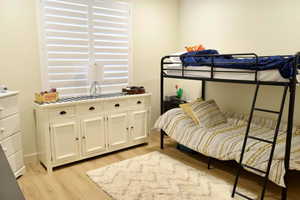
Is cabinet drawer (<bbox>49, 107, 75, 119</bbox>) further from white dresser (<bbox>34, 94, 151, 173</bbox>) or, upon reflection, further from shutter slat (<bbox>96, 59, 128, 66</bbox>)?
shutter slat (<bbox>96, 59, 128, 66</bbox>)

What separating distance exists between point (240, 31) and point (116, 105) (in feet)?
7.15

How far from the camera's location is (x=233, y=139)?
8.80ft

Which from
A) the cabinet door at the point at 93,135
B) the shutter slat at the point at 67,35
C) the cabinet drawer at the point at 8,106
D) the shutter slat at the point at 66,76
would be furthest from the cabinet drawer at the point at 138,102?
the cabinet drawer at the point at 8,106

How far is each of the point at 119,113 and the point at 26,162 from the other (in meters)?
1.39

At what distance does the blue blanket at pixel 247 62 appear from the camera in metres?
2.14

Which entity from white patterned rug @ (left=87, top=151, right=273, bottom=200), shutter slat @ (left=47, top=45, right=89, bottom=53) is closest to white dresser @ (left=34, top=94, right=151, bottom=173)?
white patterned rug @ (left=87, top=151, right=273, bottom=200)

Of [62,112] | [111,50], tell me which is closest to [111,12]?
[111,50]

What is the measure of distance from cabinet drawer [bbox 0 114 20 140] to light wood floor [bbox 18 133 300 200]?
0.58m

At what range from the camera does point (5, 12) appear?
2744 millimetres

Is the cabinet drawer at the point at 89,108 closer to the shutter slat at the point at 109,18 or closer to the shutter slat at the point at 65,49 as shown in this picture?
the shutter slat at the point at 65,49

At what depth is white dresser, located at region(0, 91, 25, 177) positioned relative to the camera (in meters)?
2.46

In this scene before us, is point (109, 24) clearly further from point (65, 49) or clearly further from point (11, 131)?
point (11, 131)

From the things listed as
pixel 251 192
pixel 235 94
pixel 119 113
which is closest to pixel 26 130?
pixel 119 113

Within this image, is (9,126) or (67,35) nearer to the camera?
(9,126)
